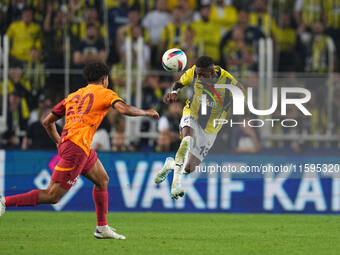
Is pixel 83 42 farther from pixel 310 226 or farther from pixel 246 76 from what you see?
pixel 310 226

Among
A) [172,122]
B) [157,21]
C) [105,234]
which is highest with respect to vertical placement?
[157,21]

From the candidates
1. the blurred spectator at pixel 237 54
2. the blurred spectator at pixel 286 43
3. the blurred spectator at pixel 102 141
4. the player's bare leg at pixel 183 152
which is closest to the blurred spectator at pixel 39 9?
the blurred spectator at pixel 102 141

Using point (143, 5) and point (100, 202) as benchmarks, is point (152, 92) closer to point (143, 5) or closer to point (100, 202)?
point (143, 5)

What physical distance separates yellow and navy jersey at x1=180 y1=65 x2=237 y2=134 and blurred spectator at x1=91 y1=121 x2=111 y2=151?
9.29 feet

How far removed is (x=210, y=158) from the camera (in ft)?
45.2

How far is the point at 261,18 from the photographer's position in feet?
55.0

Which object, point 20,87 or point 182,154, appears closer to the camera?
point 182,154

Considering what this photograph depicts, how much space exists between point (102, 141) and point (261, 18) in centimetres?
492

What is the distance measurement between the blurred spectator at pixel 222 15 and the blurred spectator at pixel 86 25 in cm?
241

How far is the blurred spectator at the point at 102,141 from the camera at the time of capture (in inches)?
558

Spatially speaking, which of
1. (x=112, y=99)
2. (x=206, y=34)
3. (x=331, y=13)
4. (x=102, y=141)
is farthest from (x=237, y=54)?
(x=112, y=99)

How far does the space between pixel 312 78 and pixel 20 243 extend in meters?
6.85

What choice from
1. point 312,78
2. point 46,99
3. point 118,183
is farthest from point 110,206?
point 312,78

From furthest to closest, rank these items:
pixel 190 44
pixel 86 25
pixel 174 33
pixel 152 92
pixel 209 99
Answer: pixel 86 25, pixel 174 33, pixel 190 44, pixel 152 92, pixel 209 99
